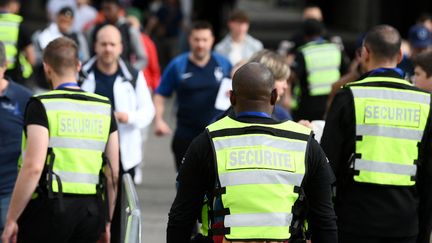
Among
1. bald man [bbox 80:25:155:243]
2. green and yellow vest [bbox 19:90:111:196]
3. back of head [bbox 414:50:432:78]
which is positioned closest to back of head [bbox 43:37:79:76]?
green and yellow vest [bbox 19:90:111:196]

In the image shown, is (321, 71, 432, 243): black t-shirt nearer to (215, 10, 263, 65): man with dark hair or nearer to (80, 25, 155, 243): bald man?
(80, 25, 155, 243): bald man

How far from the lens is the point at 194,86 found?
10531 mm

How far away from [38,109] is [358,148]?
182cm

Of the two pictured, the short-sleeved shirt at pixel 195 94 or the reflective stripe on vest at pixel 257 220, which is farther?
the short-sleeved shirt at pixel 195 94

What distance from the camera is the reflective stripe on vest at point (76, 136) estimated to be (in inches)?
251

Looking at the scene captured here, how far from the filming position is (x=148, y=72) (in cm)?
1371

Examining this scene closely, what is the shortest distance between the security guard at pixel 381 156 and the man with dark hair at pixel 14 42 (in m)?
5.27

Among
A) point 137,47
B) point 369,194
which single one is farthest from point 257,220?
point 137,47

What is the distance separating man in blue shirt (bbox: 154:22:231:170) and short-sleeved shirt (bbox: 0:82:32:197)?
3.12 meters

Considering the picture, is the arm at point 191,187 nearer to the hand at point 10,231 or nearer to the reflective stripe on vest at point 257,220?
the reflective stripe on vest at point 257,220

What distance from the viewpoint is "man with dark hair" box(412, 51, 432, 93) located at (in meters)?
7.14

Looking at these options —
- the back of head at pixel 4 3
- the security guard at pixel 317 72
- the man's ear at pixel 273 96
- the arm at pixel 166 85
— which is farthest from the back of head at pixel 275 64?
the back of head at pixel 4 3

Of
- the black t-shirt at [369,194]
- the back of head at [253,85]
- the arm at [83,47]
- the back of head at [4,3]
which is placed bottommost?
the black t-shirt at [369,194]

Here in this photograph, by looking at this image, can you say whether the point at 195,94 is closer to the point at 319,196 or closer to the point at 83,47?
the point at 83,47
